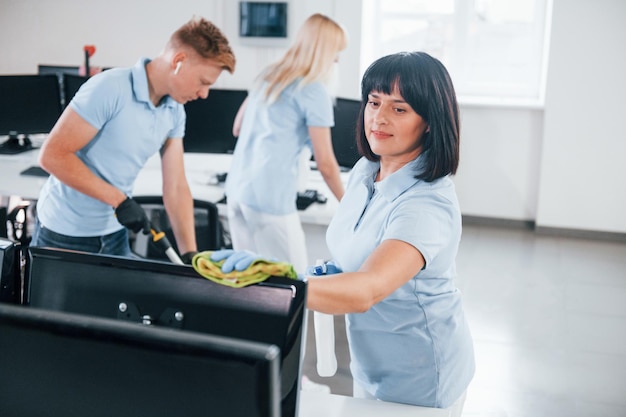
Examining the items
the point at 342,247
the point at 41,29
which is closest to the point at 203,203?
the point at 342,247

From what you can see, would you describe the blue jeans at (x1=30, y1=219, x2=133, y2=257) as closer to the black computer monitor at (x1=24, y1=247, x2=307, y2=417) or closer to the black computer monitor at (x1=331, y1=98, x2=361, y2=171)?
the black computer monitor at (x1=24, y1=247, x2=307, y2=417)

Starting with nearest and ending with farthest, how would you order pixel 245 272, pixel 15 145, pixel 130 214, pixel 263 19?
pixel 245 272
pixel 130 214
pixel 15 145
pixel 263 19

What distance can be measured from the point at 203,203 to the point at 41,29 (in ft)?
12.8

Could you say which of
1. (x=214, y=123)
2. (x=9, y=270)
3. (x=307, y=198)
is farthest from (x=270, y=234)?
(x=9, y=270)

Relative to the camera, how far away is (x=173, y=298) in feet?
3.59

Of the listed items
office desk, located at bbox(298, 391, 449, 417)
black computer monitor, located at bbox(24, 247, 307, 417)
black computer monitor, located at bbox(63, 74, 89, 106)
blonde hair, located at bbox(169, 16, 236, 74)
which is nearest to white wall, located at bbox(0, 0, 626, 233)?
black computer monitor, located at bbox(63, 74, 89, 106)

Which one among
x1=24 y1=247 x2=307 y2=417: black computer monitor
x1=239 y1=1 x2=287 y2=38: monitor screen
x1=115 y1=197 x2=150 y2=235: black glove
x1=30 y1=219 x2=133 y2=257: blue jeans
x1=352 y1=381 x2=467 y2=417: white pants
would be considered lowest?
x1=352 y1=381 x2=467 y2=417: white pants

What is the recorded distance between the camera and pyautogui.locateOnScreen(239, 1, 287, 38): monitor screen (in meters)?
5.37

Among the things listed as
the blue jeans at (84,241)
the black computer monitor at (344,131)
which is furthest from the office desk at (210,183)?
the blue jeans at (84,241)

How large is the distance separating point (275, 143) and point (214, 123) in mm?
1272

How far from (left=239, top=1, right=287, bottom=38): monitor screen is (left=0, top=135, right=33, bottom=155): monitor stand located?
184cm

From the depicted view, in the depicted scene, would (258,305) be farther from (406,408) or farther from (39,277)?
(406,408)

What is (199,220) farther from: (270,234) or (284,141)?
(284,141)

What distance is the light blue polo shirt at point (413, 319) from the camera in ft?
4.96
